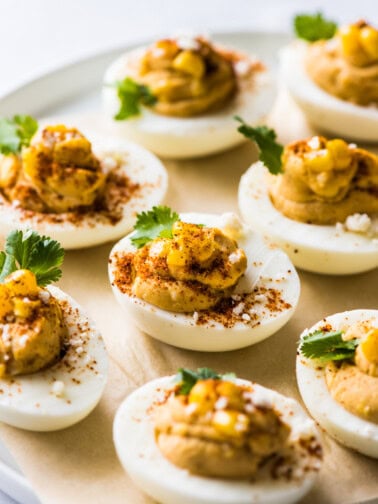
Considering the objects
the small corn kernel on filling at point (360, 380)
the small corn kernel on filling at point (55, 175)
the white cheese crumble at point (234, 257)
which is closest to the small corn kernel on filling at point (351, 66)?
the small corn kernel on filling at point (55, 175)

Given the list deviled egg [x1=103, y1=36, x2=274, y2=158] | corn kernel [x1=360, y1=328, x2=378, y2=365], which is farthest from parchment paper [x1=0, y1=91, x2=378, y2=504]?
corn kernel [x1=360, y1=328, x2=378, y2=365]

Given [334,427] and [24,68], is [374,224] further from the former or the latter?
[24,68]

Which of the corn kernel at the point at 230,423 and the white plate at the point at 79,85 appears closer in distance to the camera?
the corn kernel at the point at 230,423

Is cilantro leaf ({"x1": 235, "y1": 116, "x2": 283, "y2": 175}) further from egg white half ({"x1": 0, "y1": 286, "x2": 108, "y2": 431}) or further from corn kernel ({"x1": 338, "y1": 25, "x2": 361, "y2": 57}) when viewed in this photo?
egg white half ({"x1": 0, "y1": 286, "x2": 108, "y2": 431})

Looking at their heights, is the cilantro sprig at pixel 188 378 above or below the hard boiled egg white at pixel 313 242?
above

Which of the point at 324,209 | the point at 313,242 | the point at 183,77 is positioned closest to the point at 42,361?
the point at 313,242

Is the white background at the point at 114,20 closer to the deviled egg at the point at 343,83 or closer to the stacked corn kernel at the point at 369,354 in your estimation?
the deviled egg at the point at 343,83
